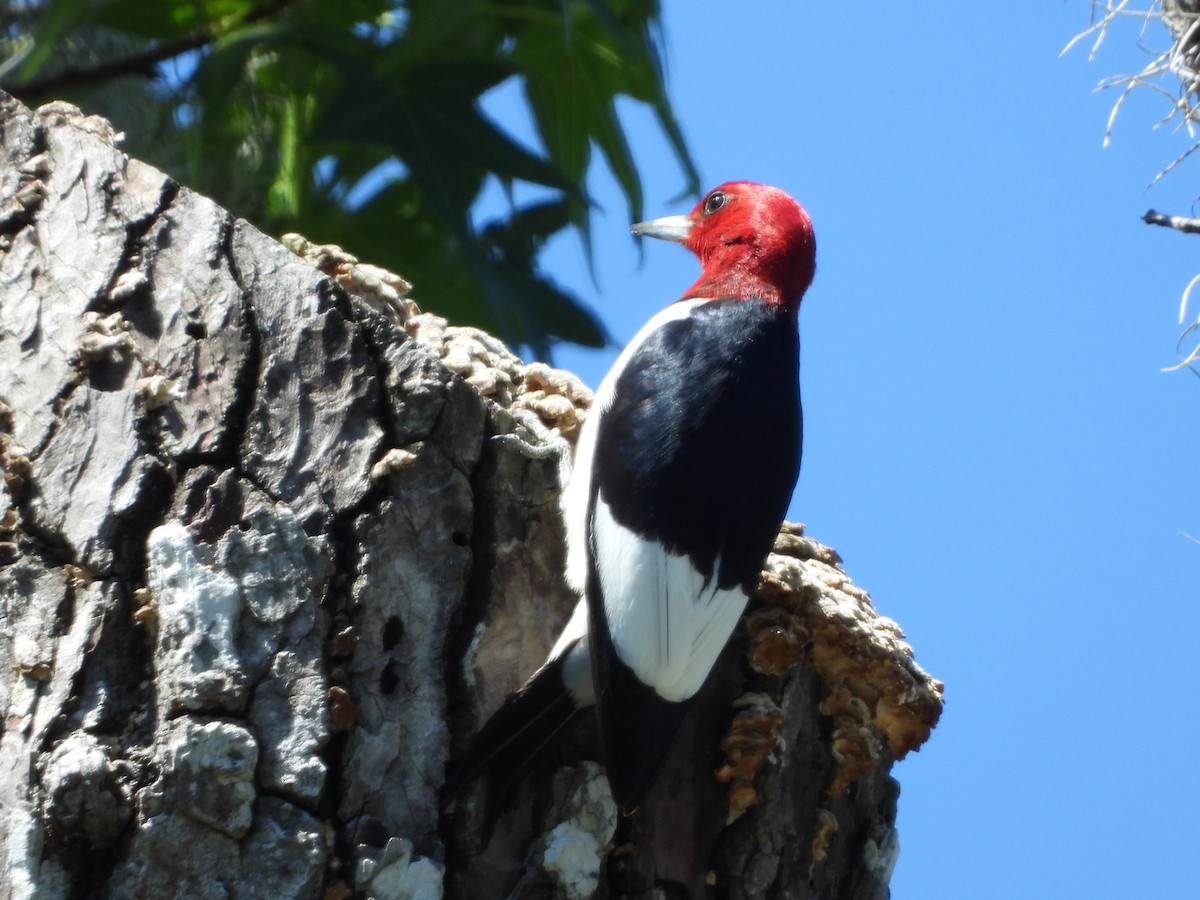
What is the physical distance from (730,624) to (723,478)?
0.90 ft

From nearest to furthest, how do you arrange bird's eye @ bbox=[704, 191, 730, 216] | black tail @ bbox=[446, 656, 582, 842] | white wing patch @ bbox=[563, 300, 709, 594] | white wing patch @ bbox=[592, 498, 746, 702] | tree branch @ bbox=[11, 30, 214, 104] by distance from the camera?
black tail @ bbox=[446, 656, 582, 842], white wing patch @ bbox=[592, 498, 746, 702], white wing patch @ bbox=[563, 300, 709, 594], tree branch @ bbox=[11, 30, 214, 104], bird's eye @ bbox=[704, 191, 730, 216]

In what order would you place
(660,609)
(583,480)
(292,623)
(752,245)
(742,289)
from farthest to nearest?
(752,245) → (742,289) → (583,480) → (660,609) → (292,623)

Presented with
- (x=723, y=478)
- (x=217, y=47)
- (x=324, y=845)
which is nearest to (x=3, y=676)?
(x=324, y=845)

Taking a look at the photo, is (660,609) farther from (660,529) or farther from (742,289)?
(742,289)

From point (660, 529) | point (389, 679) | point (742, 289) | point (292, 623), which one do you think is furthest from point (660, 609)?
point (742, 289)

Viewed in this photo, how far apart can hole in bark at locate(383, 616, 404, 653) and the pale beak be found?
1.81m

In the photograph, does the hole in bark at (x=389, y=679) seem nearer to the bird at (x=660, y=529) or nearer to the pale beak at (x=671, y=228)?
the bird at (x=660, y=529)

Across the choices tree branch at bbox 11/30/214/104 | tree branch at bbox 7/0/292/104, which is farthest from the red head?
tree branch at bbox 11/30/214/104

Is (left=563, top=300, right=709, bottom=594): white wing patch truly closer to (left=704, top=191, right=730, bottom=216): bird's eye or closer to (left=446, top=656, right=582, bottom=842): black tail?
(left=446, top=656, right=582, bottom=842): black tail

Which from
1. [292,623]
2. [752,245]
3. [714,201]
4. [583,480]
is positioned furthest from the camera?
[714,201]

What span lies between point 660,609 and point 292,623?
0.65 m

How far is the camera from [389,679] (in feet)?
7.45

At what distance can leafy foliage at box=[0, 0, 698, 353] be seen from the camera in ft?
11.3

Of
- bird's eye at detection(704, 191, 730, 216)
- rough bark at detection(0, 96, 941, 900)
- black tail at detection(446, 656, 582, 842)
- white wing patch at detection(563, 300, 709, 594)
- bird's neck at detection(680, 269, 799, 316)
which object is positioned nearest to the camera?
rough bark at detection(0, 96, 941, 900)
